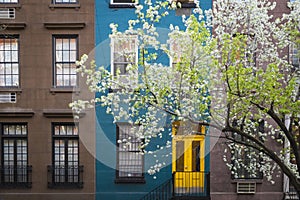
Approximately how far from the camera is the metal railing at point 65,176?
14391mm

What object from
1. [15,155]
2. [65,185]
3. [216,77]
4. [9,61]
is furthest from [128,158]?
[216,77]

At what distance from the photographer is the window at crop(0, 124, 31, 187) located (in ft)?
47.3

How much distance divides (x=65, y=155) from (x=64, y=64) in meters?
3.33

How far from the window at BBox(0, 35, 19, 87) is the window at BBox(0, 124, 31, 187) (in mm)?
1681

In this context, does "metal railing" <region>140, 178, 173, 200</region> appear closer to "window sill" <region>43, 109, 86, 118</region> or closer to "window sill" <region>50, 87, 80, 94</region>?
"window sill" <region>43, 109, 86, 118</region>

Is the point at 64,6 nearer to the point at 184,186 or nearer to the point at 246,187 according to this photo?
the point at 184,186

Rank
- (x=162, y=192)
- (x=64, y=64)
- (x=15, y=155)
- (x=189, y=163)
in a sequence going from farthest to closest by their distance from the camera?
(x=189, y=163)
(x=64, y=64)
(x=15, y=155)
(x=162, y=192)

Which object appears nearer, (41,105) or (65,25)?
(65,25)

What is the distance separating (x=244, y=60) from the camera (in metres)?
9.73

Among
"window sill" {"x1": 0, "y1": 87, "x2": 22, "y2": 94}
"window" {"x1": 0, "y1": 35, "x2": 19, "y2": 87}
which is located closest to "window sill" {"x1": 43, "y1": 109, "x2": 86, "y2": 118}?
"window sill" {"x1": 0, "y1": 87, "x2": 22, "y2": 94}

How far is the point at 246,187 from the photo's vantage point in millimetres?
14406

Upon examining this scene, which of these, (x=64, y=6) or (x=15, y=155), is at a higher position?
(x=64, y=6)

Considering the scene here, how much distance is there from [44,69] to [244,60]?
7.78 metres

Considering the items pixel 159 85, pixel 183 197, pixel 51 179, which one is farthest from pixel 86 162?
pixel 159 85
